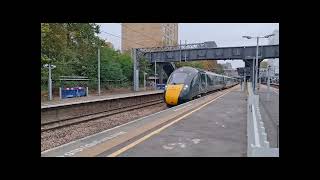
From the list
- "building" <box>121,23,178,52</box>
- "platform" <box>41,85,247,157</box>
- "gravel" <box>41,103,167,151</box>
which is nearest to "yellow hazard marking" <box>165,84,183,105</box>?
"gravel" <box>41,103,167,151</box>

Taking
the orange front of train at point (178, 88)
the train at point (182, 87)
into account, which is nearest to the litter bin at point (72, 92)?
the train at point (182, 87)

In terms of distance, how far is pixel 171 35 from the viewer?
316 ft

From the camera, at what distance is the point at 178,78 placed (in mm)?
25719

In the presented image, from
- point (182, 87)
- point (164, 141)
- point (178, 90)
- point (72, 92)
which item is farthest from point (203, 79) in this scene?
point (164, 141)

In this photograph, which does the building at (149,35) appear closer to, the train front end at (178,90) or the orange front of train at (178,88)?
the orange front of train at (178,88)

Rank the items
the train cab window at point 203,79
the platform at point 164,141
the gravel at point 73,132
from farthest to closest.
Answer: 1. the train cab window at point 203,79
2. the gravel at point 73,132
3. the platform at point 164,141

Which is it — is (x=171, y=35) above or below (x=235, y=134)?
above

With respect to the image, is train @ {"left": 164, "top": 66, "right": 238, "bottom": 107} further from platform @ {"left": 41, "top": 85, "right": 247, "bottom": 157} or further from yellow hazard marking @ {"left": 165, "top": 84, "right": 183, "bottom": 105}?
platform @ {"left": 41, "top": 85, "right": 247, "bottom": 157}

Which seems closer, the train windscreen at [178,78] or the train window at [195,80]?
the train windscreen at [178,78]

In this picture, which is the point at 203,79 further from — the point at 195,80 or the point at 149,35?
the point at 149,35

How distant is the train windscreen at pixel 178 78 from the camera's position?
25.4 meters
